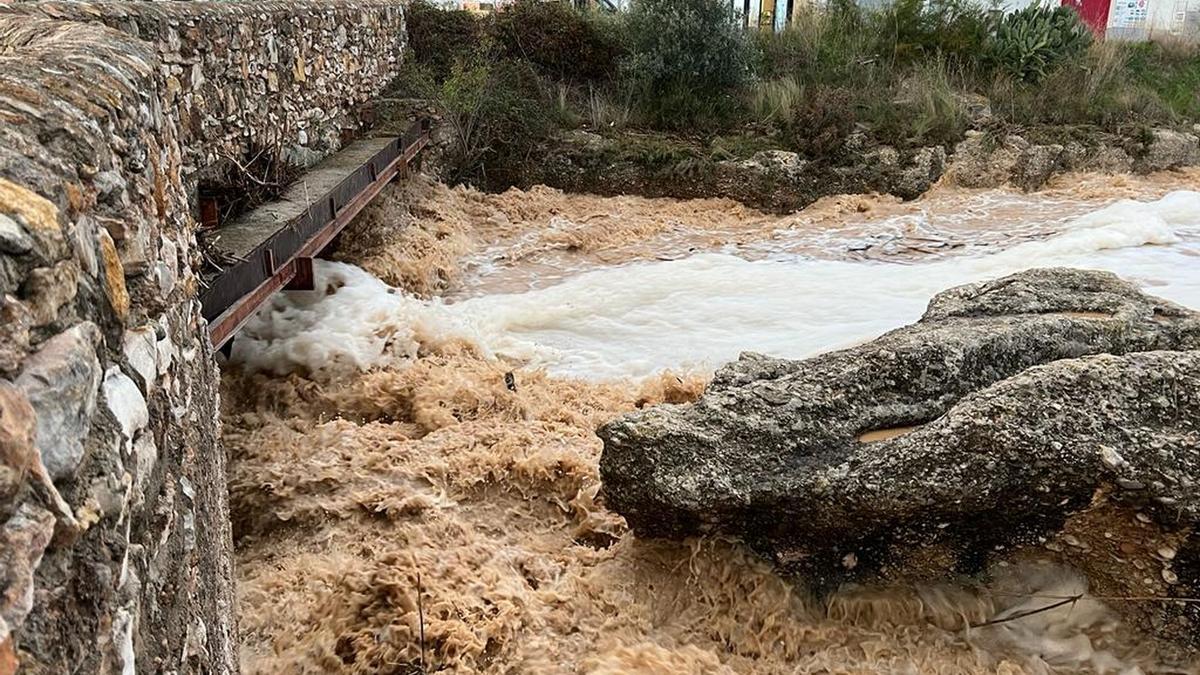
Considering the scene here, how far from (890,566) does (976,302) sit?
5.65 ft

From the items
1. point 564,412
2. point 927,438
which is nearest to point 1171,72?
point 564,412

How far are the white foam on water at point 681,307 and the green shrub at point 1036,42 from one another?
4.13m

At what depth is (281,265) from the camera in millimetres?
4891

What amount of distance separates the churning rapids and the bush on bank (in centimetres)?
116

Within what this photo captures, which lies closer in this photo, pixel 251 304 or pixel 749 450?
pixel 749 450

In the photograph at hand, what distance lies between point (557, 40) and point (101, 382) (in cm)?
1069

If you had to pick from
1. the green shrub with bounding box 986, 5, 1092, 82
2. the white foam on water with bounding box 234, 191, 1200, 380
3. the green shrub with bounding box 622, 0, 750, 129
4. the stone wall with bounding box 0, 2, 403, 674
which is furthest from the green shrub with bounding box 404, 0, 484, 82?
the stone wall with bounding box 0, 2, 403, 674

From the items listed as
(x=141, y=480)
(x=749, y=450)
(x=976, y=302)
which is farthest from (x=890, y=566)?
(x=141, y=480)

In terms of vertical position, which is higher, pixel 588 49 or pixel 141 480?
pixel 588 49

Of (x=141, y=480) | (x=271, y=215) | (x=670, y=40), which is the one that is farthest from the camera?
(x=670, y=40)

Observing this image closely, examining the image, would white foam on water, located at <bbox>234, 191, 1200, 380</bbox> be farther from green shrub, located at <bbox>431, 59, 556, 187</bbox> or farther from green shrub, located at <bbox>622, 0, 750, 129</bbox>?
green shrub, located at <bbox>622, 0, 750, 129</bbox>

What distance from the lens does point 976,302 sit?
4418mm

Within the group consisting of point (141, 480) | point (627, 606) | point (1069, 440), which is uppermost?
point (141, 480)

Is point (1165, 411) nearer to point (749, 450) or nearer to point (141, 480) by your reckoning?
point (749, 450)
